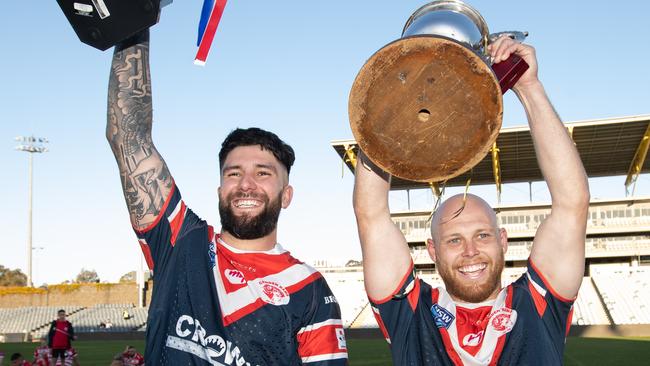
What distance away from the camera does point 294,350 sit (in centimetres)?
314

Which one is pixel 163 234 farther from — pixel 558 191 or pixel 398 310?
pixel 558 191

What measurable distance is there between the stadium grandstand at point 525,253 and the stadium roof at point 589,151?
5 centimetres

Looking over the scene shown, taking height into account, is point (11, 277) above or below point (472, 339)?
below

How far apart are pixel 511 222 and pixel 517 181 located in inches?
303

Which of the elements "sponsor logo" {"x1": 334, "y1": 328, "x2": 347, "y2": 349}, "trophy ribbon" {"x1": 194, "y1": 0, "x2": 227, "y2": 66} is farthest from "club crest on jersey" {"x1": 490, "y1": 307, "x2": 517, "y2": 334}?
"trophy ribbon" {"x1": 194, "y1": 0, "x2": 227, "y2": 66}

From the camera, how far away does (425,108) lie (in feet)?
8.73

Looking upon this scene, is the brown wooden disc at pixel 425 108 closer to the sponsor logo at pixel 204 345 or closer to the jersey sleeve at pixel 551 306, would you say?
the jersey sleeve at pixel 551 306

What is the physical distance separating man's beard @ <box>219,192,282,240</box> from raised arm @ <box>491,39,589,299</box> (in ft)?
4.28

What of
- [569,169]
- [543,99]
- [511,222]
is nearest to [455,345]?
[569,169]

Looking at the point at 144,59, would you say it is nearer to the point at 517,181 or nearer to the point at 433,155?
the point at 433,155

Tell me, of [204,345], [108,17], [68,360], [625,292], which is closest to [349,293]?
[625,292]

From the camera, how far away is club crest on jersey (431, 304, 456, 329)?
130 inches

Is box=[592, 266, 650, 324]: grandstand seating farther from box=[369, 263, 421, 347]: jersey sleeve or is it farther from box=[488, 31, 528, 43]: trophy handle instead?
box=[488, 31, 528, 43]: trophy handle

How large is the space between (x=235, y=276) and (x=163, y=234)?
0.41 meters
